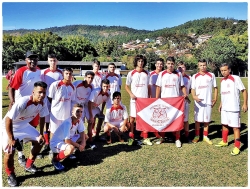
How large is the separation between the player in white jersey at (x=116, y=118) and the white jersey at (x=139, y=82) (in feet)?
1.60

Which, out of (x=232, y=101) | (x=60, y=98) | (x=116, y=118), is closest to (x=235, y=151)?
(x=232, y=101)

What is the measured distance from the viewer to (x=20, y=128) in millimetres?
4691

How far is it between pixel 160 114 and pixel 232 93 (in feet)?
6.04

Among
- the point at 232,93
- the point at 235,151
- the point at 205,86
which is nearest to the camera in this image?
the point at 235,151

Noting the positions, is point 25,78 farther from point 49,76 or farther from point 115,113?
point 115,113

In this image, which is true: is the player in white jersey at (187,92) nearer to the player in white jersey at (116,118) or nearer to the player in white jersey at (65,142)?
the player in white jersey at (116,118)

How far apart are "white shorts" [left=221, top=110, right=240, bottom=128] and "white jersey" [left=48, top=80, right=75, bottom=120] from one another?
3.76 metres

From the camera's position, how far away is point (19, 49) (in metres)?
65.1

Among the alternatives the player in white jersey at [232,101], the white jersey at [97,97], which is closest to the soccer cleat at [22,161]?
the white jersey at [97,97]

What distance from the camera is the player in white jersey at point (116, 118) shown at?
21.5 ft

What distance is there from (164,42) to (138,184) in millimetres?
133376

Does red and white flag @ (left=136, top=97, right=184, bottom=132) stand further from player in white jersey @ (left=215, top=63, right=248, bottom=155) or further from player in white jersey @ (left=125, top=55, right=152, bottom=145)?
player in white jersey @ (left=215, top=63, right=248, bottom=155)

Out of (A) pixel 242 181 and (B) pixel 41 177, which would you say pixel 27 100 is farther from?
(A) pixel 242 181

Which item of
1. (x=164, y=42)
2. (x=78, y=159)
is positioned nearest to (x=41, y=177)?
(x=78, y=159)
